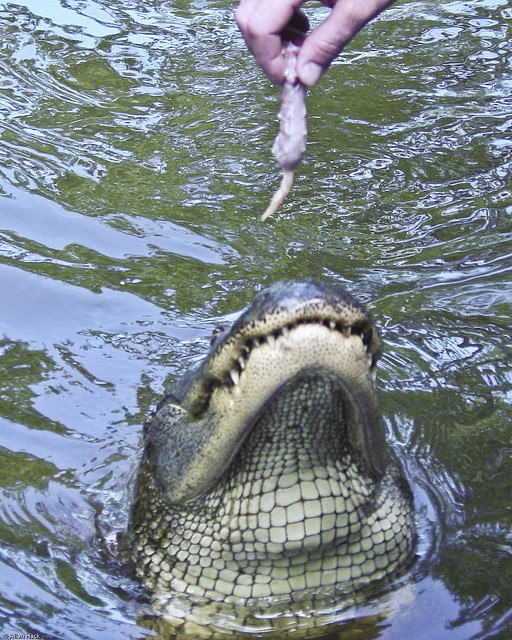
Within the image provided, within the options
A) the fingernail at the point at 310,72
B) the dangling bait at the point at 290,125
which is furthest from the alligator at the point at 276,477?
the fingernail at the point at 310,72

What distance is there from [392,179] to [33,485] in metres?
3.42

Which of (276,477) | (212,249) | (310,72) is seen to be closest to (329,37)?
(310,72)

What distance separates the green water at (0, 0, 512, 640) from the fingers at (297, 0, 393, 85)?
1667 millimetres

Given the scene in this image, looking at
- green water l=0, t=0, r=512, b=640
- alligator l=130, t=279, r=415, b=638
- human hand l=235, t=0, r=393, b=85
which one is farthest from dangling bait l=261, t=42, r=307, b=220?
green water l=0, t=0, r=512, b=640

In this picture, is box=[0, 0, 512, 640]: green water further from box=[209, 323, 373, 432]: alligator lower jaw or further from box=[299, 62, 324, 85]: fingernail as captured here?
box=[299, 62, 324, 85]: fingernail

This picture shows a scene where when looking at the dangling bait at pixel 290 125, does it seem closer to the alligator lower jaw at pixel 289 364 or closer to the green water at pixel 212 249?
the alligator lower jaw at pixel 289 364

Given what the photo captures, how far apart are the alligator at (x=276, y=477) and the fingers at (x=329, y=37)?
A: 76 cm

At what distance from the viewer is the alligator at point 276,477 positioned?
2.81 m

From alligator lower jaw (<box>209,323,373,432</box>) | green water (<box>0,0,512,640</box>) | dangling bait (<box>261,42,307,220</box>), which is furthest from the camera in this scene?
green water (<box>0,0,512,640</box>)

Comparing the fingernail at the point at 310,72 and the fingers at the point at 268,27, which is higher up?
the fingers at the point at 268,27

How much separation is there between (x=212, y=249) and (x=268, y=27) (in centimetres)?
280

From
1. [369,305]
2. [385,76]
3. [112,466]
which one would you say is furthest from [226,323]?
[385,76]

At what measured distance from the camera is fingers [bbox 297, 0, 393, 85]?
3.21 metres

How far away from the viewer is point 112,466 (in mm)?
4332
